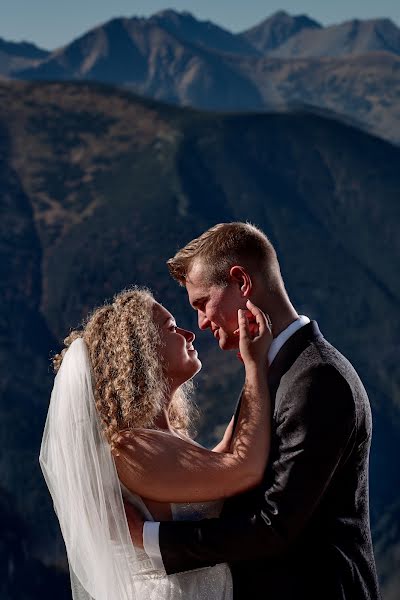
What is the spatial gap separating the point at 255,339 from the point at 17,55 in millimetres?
157350

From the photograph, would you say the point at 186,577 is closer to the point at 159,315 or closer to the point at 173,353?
the point at 173,353

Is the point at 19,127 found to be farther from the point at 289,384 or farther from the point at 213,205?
the point at 289,384

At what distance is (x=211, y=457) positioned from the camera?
10.2 ft

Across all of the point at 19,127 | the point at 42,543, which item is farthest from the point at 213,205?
the point at 42,543

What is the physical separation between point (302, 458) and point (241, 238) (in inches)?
27.3

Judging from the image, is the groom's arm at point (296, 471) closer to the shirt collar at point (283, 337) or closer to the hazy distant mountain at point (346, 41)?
the shirt collar at point (283, 337)

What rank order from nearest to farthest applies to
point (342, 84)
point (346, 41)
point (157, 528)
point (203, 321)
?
point (157, 528) < point (203, 321) < point (342, 84) < point (346, 41)

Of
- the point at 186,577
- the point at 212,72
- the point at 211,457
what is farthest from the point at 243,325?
the point at 212,72

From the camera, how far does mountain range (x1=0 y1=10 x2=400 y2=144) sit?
4235 inches

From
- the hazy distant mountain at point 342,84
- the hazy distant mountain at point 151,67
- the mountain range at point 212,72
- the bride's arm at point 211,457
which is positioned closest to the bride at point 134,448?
the bride's arm at point 211,457

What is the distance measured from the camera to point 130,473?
3.12m

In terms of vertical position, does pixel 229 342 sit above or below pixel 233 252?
below

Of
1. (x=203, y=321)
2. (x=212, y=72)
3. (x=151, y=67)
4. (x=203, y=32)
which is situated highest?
(x=203, y=32)

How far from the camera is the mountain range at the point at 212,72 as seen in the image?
108 meters
